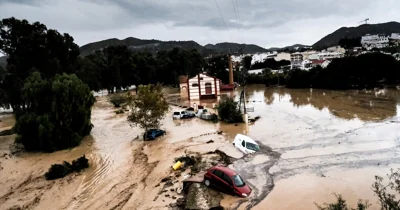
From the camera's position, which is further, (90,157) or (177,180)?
(90,157)

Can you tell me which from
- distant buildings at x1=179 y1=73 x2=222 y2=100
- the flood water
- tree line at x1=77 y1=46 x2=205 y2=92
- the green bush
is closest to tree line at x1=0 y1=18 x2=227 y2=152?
the green bush

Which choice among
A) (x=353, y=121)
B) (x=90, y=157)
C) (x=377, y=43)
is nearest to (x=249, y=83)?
(x=353, y=121)

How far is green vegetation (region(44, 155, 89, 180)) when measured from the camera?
2116 cm

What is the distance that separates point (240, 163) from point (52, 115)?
1882 centimetres

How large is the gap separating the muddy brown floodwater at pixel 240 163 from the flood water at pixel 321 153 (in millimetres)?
52

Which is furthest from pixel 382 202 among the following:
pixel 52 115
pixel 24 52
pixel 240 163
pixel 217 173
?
pixel 24 52

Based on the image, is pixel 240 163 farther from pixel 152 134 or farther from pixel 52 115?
pixel 52 115

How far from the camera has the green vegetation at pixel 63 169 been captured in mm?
21156

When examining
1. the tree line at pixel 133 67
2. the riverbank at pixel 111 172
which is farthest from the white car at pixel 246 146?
the tree line at pixel 133 67

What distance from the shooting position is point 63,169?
70.8ft

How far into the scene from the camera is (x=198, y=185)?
52.1 feet

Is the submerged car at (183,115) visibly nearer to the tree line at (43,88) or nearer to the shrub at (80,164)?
the tree line at (43,88)

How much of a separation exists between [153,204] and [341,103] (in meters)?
40.3

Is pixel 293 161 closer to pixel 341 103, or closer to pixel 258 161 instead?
pixel 258 161
